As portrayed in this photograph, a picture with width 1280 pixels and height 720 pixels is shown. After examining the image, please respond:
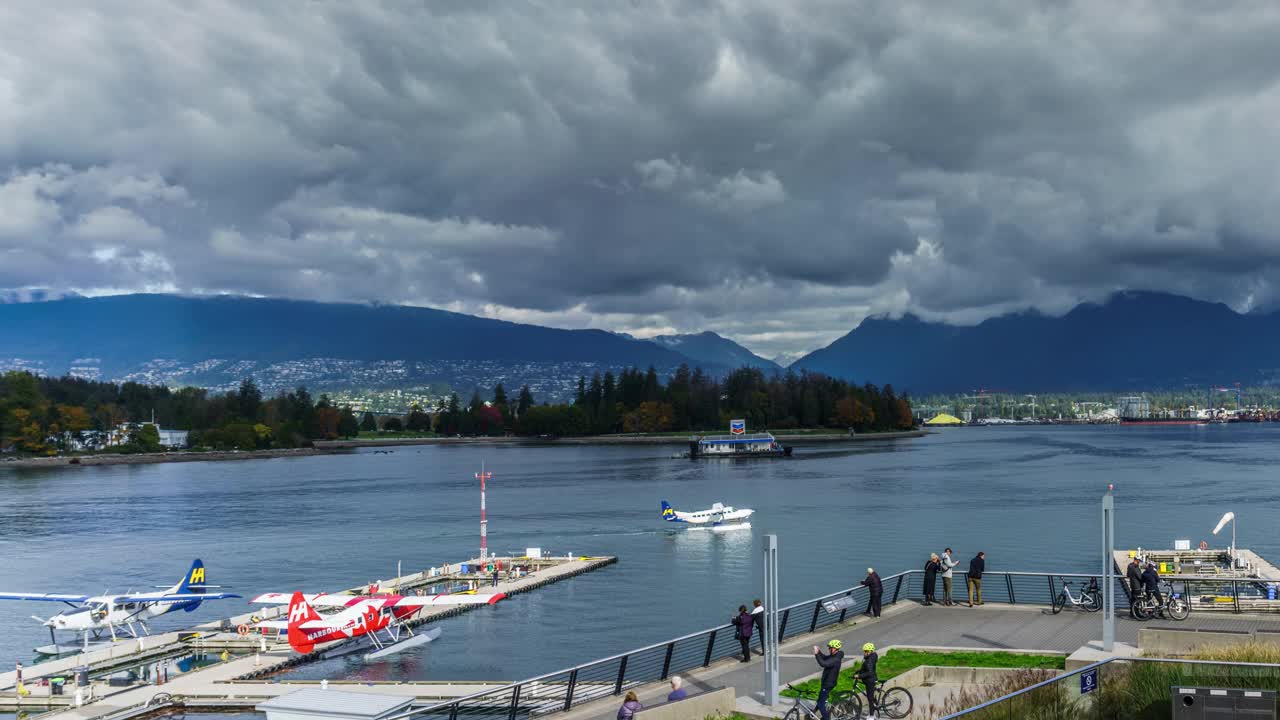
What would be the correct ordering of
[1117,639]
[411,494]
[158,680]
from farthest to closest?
[411,494] < [158,680] < [1117,639]

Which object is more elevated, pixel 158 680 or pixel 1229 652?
pixel 1229 652

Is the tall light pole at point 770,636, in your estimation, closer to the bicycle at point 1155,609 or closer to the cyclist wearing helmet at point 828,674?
the cyclist wearing helmet at point 828,674

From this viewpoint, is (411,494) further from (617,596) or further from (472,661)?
(472,661)

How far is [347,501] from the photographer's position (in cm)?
11875

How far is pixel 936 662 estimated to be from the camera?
78.7 feet

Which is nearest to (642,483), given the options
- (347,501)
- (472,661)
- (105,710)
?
(347,501)

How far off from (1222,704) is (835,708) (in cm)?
778

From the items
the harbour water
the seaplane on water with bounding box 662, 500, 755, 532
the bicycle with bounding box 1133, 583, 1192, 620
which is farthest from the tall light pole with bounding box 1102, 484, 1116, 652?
the seaplane on water with bounding box 662, 500, 755, 532

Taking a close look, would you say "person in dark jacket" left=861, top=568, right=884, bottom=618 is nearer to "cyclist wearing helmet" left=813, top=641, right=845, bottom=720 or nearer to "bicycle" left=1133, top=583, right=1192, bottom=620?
"bicycle" left=1133, top=583, right=1192, bottom=620

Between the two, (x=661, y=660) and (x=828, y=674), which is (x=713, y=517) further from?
(x=828, y=674)

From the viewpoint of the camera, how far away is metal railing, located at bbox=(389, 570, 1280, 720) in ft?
73.3

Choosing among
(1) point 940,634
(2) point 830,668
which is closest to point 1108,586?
(1) point 940,634

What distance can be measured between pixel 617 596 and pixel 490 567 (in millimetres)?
10541

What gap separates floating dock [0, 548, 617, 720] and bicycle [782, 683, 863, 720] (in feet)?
52.8
